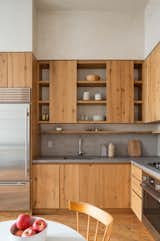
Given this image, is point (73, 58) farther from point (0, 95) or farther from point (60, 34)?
point (0, 95)

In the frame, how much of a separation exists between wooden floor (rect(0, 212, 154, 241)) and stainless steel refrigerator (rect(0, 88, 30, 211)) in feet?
0.83

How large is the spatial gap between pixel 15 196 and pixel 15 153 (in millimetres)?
611

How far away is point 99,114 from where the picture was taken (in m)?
4.37

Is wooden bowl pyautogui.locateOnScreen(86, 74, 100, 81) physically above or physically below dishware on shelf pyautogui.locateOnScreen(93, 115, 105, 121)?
above

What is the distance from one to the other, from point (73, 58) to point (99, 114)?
102 centimetres

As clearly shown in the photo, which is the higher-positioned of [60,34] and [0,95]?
[60,34]

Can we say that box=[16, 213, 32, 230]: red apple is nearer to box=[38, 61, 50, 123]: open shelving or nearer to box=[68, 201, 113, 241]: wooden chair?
box=[68, 201, 113, 241]: wooden chair

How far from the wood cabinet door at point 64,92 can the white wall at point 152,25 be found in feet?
3.89

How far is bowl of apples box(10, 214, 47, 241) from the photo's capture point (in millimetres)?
1166

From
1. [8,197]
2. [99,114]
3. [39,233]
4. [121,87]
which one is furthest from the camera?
[99,114]

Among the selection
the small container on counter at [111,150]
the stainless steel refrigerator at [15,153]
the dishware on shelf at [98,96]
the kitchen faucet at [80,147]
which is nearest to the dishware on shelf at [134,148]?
the small container on counter at [111,150]

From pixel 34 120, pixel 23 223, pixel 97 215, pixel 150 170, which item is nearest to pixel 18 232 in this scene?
pixel 23 223

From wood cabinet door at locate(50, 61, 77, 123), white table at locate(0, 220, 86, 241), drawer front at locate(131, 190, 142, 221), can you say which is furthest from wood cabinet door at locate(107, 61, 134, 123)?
white table at locate(0, 220, 86, 241)

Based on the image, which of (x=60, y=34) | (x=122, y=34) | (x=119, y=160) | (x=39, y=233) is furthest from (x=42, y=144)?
(x=39, y=233)
